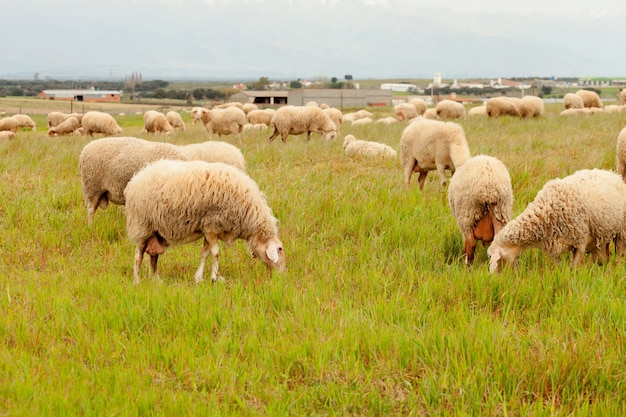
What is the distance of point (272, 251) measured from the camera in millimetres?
5434

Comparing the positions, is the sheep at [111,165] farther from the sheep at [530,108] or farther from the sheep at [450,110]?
the sheep at [450,110]

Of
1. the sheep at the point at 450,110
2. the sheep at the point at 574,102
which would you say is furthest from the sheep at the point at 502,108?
the sheep at the point at 574,102

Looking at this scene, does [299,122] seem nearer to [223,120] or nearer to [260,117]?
[223,120]

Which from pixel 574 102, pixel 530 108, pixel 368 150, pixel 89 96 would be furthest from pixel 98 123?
pixel 89 96

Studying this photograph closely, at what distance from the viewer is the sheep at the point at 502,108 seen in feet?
70.9

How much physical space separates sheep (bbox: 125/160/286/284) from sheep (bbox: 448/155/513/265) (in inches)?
75.1

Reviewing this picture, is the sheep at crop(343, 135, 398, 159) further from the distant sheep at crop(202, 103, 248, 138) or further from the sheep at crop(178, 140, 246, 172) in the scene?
the distant sheep at crop(202, 103, 248, 138)

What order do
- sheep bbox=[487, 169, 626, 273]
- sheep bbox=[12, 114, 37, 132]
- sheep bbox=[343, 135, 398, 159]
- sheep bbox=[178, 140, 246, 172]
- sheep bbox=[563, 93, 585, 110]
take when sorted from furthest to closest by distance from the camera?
sheep bbox=[12, 114, 37, 132], sheep bbox=[563, 93, 585, 110], sheep bbox=[343, 135, 398, 159], sheep bbox=[178, 140, 246, 172], sheep bbox=[487, 169, 626, 273]

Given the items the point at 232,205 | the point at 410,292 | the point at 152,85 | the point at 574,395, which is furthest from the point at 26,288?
the point at 152,85

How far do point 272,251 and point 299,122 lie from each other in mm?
11030

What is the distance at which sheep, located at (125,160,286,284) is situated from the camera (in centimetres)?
534

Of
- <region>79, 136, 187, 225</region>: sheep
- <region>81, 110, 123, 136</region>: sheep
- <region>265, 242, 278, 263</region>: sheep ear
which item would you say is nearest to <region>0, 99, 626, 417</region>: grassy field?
<region>265, 242, 278, 263</region>: sheep ear

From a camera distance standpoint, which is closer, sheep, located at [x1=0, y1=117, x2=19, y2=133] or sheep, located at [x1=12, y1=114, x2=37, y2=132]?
sheep, located at [x1=0, y1=117, x2=19, y2=133]

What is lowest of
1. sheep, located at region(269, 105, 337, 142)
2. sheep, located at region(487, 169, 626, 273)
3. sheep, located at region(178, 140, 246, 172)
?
sheep, located at region(487, 169, 626, 273)
